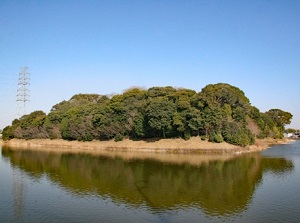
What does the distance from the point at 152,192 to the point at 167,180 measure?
18.1 feet

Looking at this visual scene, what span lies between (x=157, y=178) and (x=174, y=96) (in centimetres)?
3389

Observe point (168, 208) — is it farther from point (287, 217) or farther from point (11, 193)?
point (11, 193)

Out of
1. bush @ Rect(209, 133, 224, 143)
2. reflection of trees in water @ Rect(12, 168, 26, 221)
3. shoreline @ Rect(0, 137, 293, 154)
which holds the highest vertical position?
bush @ Rect(209, 133, 224, 143)

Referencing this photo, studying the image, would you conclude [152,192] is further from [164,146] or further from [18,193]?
[164,146]

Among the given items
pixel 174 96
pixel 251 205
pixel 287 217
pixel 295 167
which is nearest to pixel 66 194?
pixel 251 205

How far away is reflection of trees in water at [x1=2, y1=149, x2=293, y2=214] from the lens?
75.5ft

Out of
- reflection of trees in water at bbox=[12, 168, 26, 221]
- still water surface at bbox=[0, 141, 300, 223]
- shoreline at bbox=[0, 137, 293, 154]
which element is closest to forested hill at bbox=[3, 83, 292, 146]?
shoreline at bbox=[0, 137, 293, 154]

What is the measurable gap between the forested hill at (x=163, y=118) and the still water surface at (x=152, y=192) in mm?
16688

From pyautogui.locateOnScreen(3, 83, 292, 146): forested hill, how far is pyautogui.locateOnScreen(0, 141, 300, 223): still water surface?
16.7 m

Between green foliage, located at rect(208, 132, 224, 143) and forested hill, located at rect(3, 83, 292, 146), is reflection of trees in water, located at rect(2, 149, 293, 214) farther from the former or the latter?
forested hill, located at rect(3, 83, 292, 146)

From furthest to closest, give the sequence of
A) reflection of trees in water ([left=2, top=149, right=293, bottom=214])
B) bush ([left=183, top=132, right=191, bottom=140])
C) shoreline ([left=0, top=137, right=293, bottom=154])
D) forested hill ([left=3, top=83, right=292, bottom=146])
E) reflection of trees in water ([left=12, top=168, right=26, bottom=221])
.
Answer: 1. bush ([left=183, top=132, right=191, bottom=140])
2. forested hill ([left=3, top=83, right=292, bottom=146])
3. shoreline ([left=0, top=137, right=293, bottom=154])
4. reflection of trees in water ([left=2, top=149, right=293, bottom=214])
5. reflection of trees in water ([left=12, top=168, right=26, bottom=221])

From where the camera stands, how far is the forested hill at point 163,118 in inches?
2280

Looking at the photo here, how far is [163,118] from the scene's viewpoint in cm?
5941

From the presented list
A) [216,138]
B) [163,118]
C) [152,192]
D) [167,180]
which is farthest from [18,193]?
[216,138]
